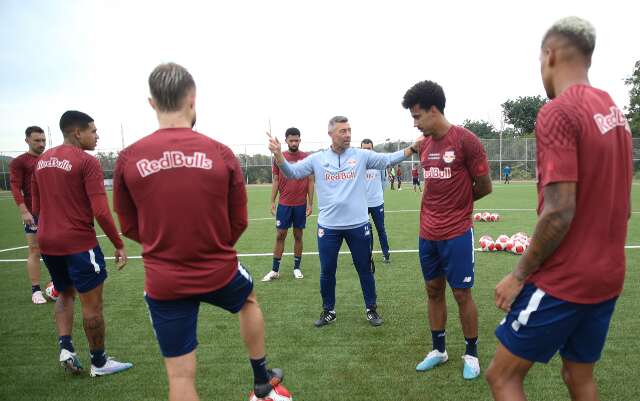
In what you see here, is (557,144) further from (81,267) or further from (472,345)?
(81,267)

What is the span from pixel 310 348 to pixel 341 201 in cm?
169

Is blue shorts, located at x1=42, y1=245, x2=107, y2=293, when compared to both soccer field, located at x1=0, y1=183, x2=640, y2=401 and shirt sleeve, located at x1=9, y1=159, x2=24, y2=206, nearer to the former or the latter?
soccer field, located at x1=0, y1=183, x2=640, y2=401

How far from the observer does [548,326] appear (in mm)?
2100

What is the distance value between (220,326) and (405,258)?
4442 mm

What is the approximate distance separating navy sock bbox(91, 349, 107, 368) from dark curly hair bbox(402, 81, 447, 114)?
372 cm

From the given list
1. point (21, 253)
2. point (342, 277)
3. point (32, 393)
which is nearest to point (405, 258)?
point (342, 277)

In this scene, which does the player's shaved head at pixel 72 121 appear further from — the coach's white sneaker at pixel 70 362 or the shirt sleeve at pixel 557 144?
the shirt sleeve at pixel 557 144

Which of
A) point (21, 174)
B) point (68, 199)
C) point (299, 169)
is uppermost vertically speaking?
point (21, 174)

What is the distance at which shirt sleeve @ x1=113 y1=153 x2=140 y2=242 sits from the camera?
7.88 ft

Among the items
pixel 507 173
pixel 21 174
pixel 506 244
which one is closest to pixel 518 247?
pixel 506 244

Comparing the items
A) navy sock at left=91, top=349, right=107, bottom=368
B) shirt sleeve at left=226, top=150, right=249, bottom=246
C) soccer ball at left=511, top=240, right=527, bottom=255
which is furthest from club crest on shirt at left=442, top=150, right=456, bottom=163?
soccer ball at left=511, top=240, right=527, bottom=255

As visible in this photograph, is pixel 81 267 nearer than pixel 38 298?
Yes

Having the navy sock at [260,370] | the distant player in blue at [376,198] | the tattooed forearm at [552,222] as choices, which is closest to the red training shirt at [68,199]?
the navy sock at [260,370]

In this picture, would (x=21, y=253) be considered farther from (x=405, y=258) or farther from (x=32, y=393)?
(x=405, y=258)
